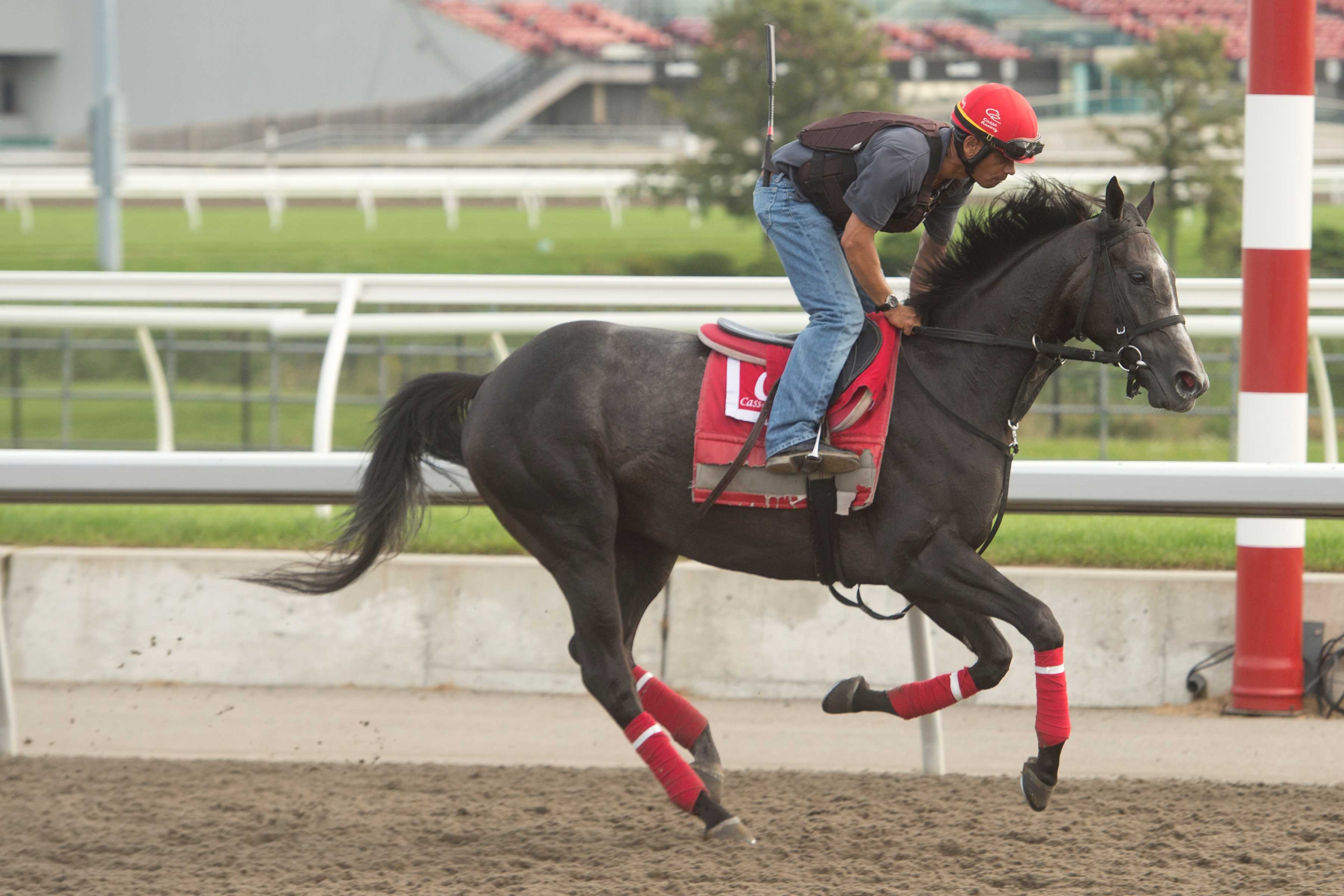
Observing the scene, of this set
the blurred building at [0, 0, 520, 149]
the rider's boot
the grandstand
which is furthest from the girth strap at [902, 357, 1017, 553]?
the blurred building at [0, 0, 520, 149]

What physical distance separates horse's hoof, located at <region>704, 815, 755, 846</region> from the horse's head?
1.50 meters

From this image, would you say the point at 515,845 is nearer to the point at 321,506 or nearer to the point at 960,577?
the point at 960,577

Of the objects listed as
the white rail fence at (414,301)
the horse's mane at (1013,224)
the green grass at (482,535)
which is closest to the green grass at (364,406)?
the green grass at (482,535)

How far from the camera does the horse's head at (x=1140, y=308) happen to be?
381 cm

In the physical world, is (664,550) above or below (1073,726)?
above

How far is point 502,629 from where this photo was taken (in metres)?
6.00


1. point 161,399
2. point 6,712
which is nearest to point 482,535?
point 161,399

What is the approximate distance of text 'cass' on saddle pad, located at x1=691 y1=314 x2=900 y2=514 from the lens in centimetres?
402

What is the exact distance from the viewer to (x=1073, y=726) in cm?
551

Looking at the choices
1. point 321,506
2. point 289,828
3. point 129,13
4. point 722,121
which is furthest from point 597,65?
point 289,828

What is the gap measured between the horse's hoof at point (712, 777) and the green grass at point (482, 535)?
6.70 feet

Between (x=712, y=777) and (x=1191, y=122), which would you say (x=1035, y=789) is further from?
(x=1191, y=122)

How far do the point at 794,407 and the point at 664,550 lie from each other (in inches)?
32.0

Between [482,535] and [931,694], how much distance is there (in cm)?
287
